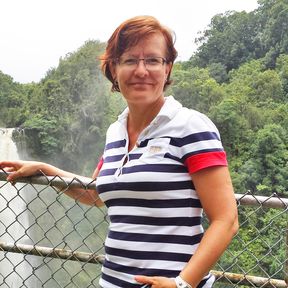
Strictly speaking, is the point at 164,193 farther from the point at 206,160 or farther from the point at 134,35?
the point at 134,35

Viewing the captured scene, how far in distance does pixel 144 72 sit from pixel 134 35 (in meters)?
0.08

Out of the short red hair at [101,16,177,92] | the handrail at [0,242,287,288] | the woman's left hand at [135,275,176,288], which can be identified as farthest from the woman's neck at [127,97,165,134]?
the handrail at [0,242,287,288]

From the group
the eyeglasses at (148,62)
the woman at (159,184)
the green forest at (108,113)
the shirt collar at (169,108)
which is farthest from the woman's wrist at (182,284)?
the green forest at (108,113)

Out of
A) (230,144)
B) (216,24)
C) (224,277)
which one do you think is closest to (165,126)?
(224,277)

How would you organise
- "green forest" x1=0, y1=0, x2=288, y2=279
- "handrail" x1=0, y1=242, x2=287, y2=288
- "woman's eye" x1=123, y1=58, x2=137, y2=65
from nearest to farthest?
"woman's eye" x1=123, y1=58, x2=137, y2=65
"handrail" x1=0, y1=242, x2=287, y2=288
"green forest" x1=0, y1=0, x2=288, y2=279

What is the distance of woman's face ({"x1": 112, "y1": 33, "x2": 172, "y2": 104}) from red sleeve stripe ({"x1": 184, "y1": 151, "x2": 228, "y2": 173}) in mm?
176

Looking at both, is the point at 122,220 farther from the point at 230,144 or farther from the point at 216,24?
the point at 216,24

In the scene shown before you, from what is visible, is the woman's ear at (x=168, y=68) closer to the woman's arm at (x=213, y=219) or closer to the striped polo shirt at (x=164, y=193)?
the striped polo shirt at (x=164, y=193)

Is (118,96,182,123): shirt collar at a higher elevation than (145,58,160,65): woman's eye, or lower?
lower

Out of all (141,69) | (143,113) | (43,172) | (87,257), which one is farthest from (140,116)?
(87,257)

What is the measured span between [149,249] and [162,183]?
0.46 ft

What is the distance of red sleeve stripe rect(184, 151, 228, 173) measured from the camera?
95 centimetres

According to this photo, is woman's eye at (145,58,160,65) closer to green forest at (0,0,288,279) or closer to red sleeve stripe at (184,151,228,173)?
red sleeve stripe at (184,151,228,173)

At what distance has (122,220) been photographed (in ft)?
3.43
